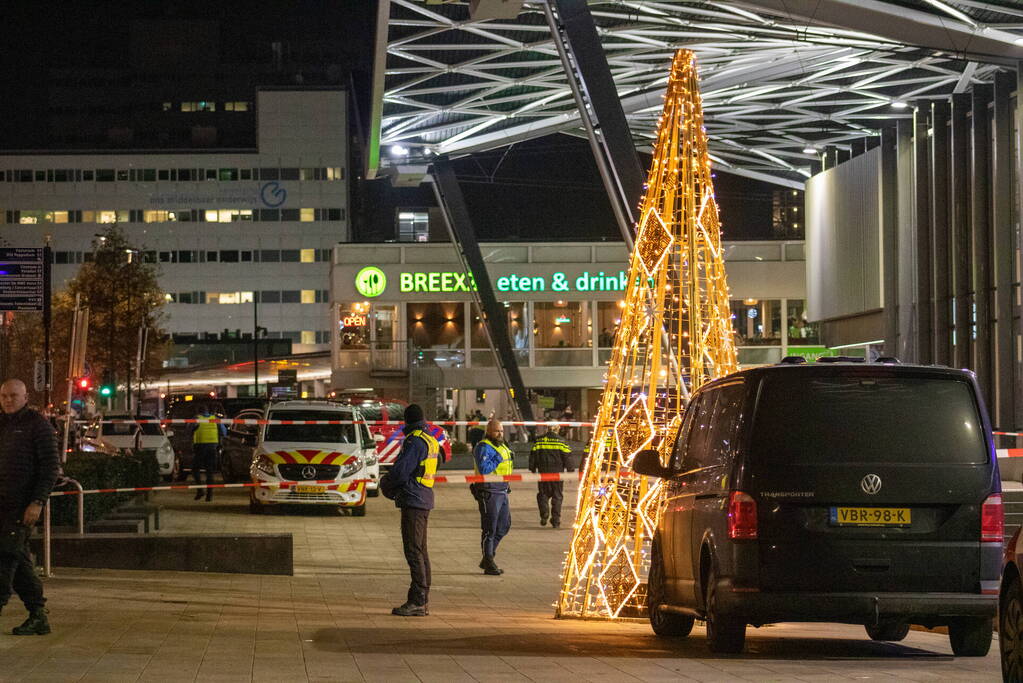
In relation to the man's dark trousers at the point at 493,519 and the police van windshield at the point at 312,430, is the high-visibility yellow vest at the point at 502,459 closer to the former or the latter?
the man's dark trousers at the point at 493,519

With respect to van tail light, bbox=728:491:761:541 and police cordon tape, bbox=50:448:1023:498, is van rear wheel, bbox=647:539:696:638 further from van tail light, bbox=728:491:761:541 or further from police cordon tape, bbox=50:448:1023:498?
van tail light, bbox=728:491:761:541

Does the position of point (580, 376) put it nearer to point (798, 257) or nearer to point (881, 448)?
point (798, 257)

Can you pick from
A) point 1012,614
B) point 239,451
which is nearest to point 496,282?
point 239,451

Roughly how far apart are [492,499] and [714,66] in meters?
19.6

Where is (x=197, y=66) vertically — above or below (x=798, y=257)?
above

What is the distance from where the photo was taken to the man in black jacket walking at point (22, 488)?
1041 cm

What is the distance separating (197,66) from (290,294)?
1141 inches

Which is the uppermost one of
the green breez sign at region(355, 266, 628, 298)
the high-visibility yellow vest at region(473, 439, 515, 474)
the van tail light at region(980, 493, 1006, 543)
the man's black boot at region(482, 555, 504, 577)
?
the green breez sign at region(355, 266, 628, 298)

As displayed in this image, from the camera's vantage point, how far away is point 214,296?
11256 centimetres

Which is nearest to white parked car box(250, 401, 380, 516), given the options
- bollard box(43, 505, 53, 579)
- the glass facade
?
bollard box(43, 505, 53, 579)

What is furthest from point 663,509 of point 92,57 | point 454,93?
point 92,57

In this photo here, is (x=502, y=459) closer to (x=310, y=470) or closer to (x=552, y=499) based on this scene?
(x=552, y=499)

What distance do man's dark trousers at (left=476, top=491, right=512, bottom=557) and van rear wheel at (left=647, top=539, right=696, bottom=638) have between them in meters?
7.17

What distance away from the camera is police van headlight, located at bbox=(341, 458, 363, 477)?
25812mm
